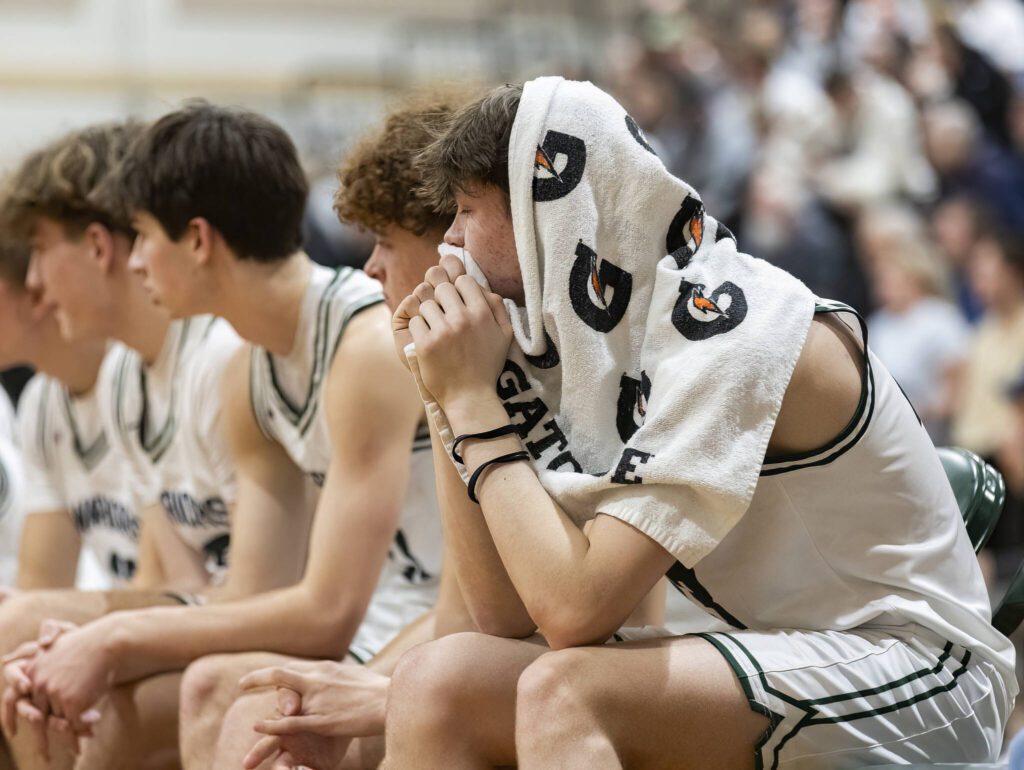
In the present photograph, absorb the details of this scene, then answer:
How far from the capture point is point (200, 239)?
297cm

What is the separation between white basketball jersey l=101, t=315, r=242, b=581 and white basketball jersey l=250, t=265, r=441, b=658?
0.90 feet

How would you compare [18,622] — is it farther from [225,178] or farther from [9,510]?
[9,510]

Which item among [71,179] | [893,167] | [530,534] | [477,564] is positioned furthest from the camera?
[893,167]

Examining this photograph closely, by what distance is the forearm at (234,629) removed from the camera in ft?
8.90

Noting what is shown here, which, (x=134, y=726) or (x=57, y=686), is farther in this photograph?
(x=134, y=726)

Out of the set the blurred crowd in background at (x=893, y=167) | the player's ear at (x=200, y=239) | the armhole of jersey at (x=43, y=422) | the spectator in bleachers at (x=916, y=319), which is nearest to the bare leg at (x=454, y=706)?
the player's ear at (x=200, y=239)

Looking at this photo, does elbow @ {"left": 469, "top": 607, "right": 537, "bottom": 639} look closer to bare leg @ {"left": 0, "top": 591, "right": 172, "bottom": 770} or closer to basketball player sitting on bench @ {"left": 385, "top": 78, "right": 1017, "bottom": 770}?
basketball player sitting on bench @ {"left": 385, "top": 78, "right": 1017, "bottom": 770}

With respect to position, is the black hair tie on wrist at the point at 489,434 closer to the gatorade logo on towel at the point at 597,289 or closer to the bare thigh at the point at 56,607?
the gatorade logo on towel at the point at 597,289

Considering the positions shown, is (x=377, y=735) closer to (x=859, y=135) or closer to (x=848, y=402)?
(x=848, y=402)

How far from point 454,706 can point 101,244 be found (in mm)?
2063

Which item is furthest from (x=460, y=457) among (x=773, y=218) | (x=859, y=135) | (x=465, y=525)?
(x=859, y=135)

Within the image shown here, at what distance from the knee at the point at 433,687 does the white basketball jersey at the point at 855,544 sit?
1.25ft

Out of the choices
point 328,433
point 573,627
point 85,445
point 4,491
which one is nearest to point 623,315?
point 573,627

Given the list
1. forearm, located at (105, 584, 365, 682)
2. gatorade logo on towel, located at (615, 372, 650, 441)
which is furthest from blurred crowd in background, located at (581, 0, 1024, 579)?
gatorade logo on towel, located at (615, 372, 650, 441)
